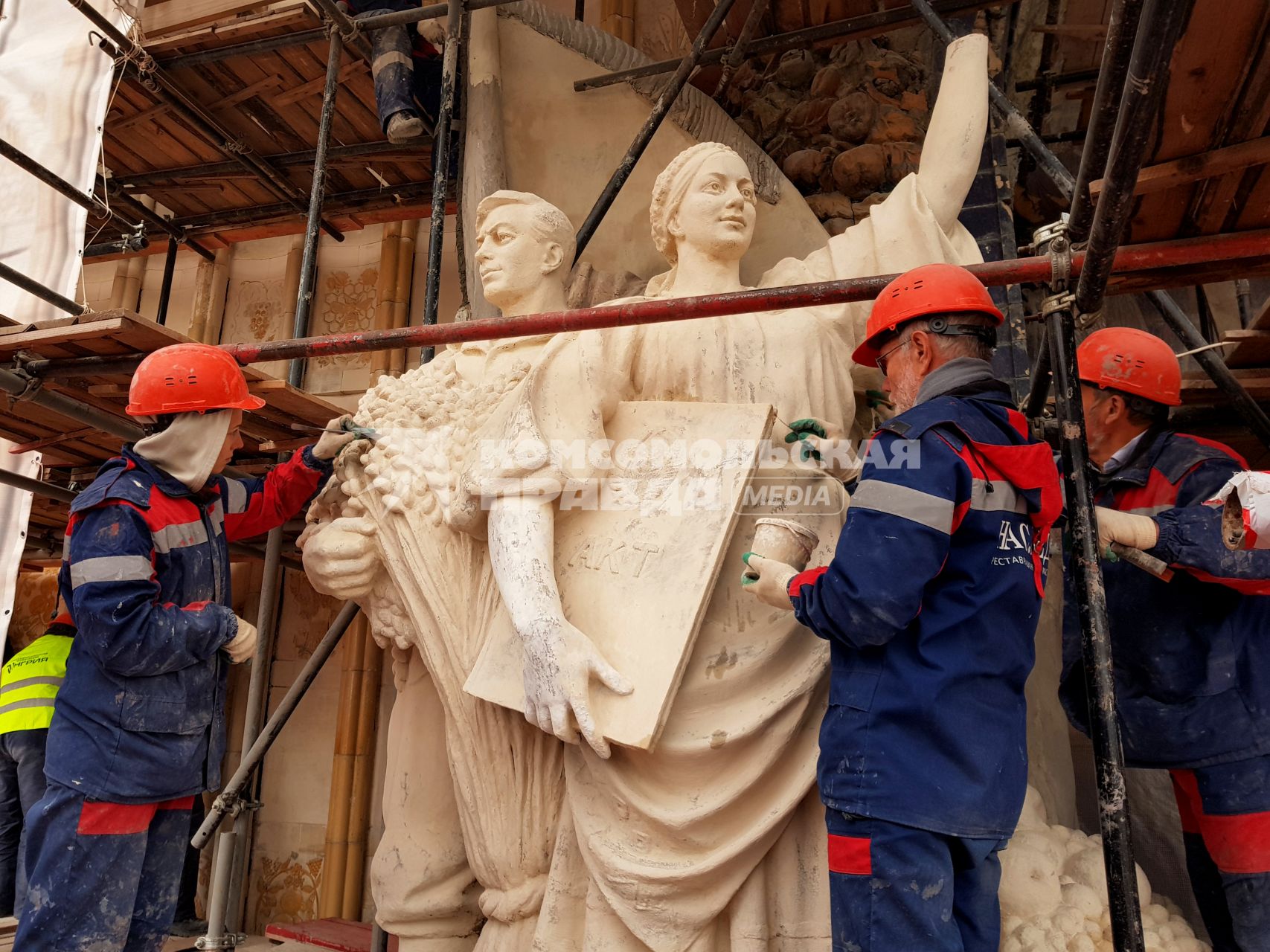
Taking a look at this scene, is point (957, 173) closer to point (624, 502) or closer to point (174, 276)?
point (624, 502)

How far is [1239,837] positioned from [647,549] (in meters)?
1.45

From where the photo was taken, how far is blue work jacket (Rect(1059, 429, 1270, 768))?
6.83 feet

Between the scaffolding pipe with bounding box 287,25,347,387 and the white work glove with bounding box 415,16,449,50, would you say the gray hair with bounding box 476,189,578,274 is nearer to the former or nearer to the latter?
the scaffolding pipe with bounding box 287,25,347,387

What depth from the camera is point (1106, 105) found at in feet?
5.20

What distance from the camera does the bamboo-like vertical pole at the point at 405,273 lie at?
665 cm

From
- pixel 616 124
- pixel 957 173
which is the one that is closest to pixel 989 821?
pixel 957 173

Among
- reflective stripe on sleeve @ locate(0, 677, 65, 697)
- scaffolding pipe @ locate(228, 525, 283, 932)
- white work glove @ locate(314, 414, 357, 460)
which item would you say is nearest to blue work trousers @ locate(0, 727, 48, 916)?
reflective stripe on sleeve @ locate(0, 677, 65, 697)

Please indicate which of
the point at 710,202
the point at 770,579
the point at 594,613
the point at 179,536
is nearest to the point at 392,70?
the point at 710,202

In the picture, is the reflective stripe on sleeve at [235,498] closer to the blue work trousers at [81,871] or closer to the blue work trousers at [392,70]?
the blue work trousers at [81,871]

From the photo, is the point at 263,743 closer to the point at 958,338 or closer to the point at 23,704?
the point at 23,704

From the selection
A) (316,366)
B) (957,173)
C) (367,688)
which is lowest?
Answer: (367,688)

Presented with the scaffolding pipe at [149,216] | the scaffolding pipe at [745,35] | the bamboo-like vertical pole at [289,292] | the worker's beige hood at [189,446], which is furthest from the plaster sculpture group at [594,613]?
the bamboo-like vertical pole at [289,292]

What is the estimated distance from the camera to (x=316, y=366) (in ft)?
22.2

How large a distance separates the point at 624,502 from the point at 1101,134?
1.41m
